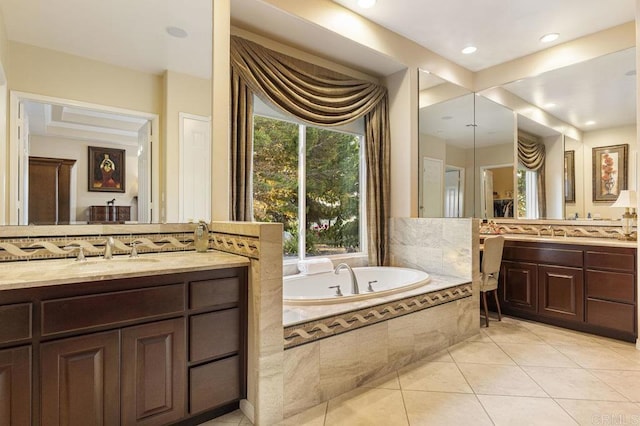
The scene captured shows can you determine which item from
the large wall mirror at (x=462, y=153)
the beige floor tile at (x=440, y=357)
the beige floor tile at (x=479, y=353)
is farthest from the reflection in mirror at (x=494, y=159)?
the beige floor tile at (x=440, y=357)

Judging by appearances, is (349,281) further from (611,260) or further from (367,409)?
(611,260)

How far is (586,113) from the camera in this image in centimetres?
358

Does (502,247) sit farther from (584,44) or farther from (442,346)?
(584,44)

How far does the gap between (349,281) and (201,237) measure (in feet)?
5.32

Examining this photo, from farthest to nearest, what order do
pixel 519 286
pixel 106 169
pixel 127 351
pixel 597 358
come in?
pixel 519 286, pixel 597 358, pixel 106 169, pixel 127 351

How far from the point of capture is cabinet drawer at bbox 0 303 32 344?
1.35 metres

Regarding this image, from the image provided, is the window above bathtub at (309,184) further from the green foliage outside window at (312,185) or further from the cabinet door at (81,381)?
the cabinet door at (81,381)

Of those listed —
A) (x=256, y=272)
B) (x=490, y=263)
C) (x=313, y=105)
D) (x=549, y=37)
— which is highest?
(x=549, y=37)

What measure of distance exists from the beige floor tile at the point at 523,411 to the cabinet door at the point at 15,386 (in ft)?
7.25

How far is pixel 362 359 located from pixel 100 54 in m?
2.48

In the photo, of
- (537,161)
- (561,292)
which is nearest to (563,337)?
(561,292)

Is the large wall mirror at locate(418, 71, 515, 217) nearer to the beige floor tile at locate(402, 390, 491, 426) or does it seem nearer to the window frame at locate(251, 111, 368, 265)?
the window frame at locate(251, 111, 368, 265)

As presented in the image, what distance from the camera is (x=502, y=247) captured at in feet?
11.5

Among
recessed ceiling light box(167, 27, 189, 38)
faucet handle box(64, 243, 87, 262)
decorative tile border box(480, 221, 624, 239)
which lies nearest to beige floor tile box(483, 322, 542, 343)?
decorative tile border box(480, 221, 624, 239)
